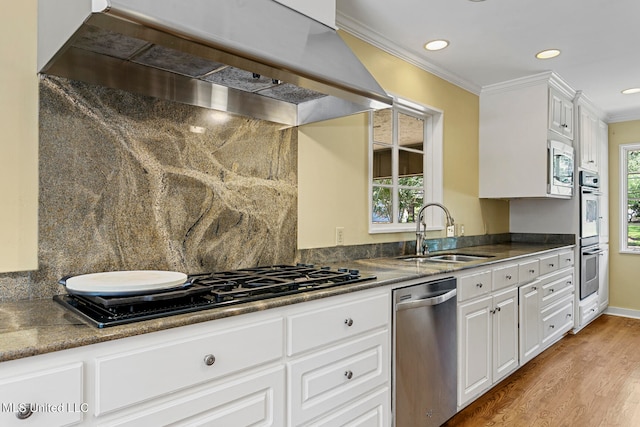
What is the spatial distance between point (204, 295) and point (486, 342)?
2.00 metres

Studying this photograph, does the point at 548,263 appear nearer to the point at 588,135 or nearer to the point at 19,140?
the point at 588,135

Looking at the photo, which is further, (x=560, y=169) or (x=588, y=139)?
(x=588, y=139)

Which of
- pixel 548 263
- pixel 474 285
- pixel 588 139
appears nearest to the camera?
pixel 474 285

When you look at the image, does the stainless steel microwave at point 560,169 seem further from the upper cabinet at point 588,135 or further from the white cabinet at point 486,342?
the white cabinet at point 486,342

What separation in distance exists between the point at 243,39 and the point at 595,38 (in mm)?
2751

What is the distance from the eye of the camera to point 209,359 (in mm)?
1269

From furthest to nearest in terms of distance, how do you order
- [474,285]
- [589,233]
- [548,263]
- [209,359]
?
[589,233], [548,263], [474,285], [209,359]

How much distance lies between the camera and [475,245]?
13.1 ft

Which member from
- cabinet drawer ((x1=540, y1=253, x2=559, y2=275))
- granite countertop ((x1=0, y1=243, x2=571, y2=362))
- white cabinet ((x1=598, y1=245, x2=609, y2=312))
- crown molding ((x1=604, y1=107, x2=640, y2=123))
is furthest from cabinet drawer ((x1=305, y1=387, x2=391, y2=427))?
crown molding ((x1=604, y1=107, x2=640, y2=123))

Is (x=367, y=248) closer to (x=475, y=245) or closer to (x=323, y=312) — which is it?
(x=323, y=312)

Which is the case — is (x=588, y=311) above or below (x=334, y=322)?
below

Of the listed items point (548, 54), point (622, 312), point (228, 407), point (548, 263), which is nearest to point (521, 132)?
point (548, 54)

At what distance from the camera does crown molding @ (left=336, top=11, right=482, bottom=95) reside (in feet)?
8.48

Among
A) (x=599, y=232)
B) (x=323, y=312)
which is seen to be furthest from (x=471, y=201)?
(x=323, y=312)
